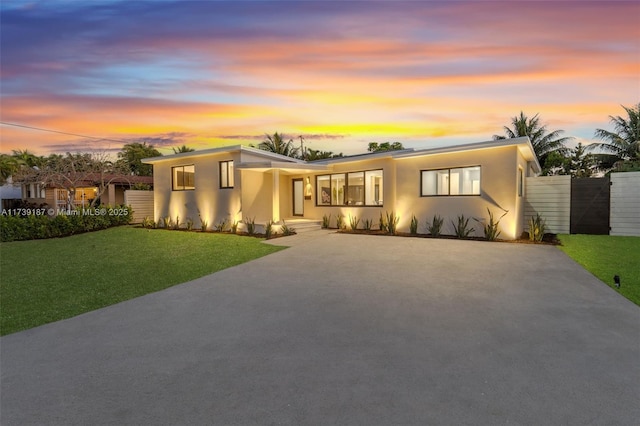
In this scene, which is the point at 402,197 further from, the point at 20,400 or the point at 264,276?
the point at 20,400

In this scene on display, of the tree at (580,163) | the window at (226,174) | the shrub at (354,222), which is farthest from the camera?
the tree at (580,163)

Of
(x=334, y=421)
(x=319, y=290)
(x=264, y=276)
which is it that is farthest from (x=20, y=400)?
(x=264, y=276)

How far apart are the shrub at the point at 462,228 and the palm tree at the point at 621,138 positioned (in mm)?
17304

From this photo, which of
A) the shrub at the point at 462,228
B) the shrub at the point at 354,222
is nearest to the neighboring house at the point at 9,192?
the shrub at the point at 354,222

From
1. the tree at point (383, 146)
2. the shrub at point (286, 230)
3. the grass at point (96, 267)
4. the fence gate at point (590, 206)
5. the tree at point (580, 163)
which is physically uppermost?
the tree at point (383, 146)

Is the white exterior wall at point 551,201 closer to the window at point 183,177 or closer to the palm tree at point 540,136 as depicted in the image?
the window at point 183,177

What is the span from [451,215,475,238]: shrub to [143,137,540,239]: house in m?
0.23

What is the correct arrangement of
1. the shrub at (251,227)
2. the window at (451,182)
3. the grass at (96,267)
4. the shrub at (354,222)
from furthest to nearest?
Result: the shrub at (354,222)
the shrub at (251,227)
the window at (451,182)
the grass at (96,267)

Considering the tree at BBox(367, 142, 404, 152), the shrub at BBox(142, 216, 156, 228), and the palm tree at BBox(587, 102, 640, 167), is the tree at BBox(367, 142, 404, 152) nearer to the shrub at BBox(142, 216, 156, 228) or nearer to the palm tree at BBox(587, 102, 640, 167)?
the palm tree at BBox(587, 102, 640, 167)

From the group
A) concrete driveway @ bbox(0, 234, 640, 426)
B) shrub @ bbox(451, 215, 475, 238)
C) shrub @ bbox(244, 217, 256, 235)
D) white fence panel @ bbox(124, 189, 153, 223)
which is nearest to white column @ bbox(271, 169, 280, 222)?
shrub @ bbox(244, 217, 256, 235)

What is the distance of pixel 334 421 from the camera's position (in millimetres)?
2281

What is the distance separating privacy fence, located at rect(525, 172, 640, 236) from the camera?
37.3 feet

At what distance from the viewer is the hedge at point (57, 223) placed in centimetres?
1357

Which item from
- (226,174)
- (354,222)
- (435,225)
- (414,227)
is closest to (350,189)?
(354,222)
